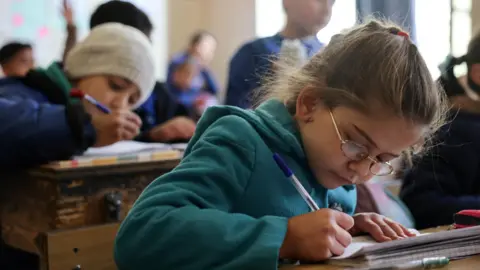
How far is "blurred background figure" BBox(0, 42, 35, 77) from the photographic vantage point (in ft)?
13.0

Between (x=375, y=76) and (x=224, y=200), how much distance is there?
0.89ft

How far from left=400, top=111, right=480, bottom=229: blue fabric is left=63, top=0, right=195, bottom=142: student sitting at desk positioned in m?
0.86

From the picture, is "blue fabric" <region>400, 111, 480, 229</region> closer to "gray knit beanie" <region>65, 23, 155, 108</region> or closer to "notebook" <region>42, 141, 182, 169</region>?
"notebook" <region>42, 141, 182, 169</region>

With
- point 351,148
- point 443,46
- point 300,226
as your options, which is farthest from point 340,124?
point 443,46

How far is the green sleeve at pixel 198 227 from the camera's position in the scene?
788 millimetres

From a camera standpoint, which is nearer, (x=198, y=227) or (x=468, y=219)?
(x=198, y=227)

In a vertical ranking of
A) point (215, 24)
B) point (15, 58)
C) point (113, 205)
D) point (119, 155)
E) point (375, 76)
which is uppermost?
point (375, 76)

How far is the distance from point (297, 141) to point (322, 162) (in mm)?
49

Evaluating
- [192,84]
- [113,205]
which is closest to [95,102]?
[113,205]

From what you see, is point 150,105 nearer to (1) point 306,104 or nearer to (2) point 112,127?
(2) point 112,127

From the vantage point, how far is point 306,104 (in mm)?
976

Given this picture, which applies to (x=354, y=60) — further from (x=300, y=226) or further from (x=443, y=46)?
(x=443, y=46)

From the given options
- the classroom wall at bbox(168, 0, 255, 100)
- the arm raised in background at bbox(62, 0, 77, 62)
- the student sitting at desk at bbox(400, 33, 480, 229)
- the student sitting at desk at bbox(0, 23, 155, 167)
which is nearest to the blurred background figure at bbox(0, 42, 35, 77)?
the arm raised in background at bbox(62, 0, 77, 62)

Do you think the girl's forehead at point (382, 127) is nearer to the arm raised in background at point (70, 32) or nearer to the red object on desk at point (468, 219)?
the red object on desk at point (468, 219)
